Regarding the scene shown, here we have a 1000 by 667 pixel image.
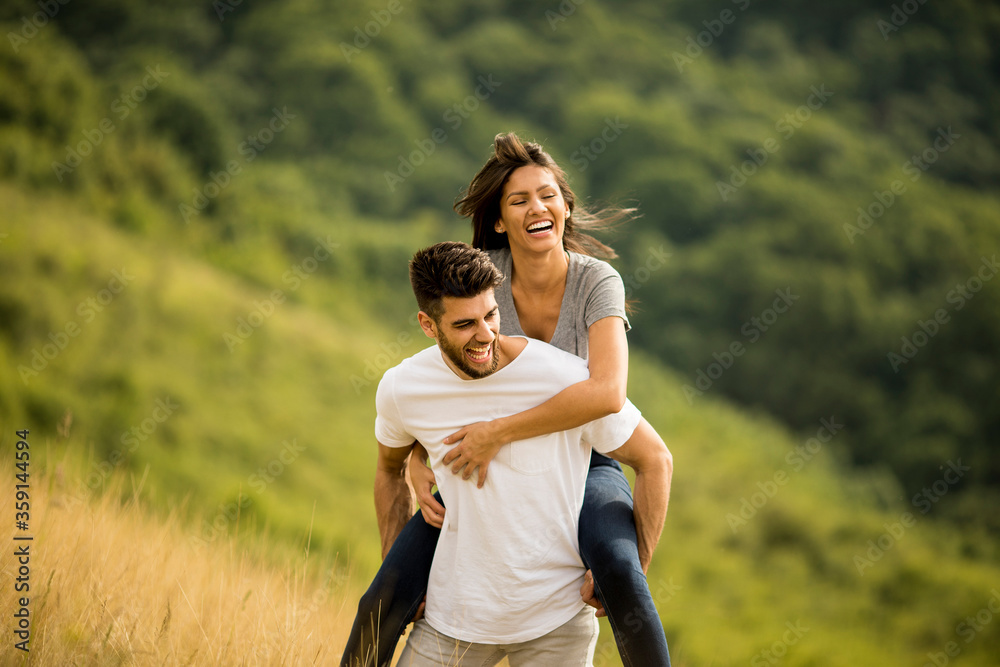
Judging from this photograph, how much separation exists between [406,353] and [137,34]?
54.1 feet

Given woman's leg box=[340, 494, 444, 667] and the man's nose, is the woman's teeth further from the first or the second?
woman's leg box=[340, 494, 444, 667]

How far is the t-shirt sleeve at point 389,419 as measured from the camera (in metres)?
2.94

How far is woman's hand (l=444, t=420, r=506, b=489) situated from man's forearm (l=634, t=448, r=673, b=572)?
0.50m

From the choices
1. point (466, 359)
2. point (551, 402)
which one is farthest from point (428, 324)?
point (551, 402)

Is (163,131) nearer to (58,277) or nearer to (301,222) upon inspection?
(301,222)

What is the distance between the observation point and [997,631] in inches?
1037

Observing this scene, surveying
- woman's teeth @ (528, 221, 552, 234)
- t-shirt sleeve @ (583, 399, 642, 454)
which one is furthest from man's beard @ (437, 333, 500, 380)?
woman's teeth @ (528, 221, 552, 234)

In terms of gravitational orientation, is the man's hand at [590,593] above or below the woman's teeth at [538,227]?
below

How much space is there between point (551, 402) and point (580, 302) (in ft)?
2.57

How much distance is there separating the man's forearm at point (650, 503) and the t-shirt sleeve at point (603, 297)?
→ 609 mm

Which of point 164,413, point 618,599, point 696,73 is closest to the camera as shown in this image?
point 618,599

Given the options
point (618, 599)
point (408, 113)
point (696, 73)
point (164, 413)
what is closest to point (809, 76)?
point (696, 73)

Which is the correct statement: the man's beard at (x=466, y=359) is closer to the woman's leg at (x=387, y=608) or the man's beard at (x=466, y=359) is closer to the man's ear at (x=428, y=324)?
the man's ear at (x=428, y=324)

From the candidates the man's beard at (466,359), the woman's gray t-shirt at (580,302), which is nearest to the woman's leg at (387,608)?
the man's beard at (466,359)
